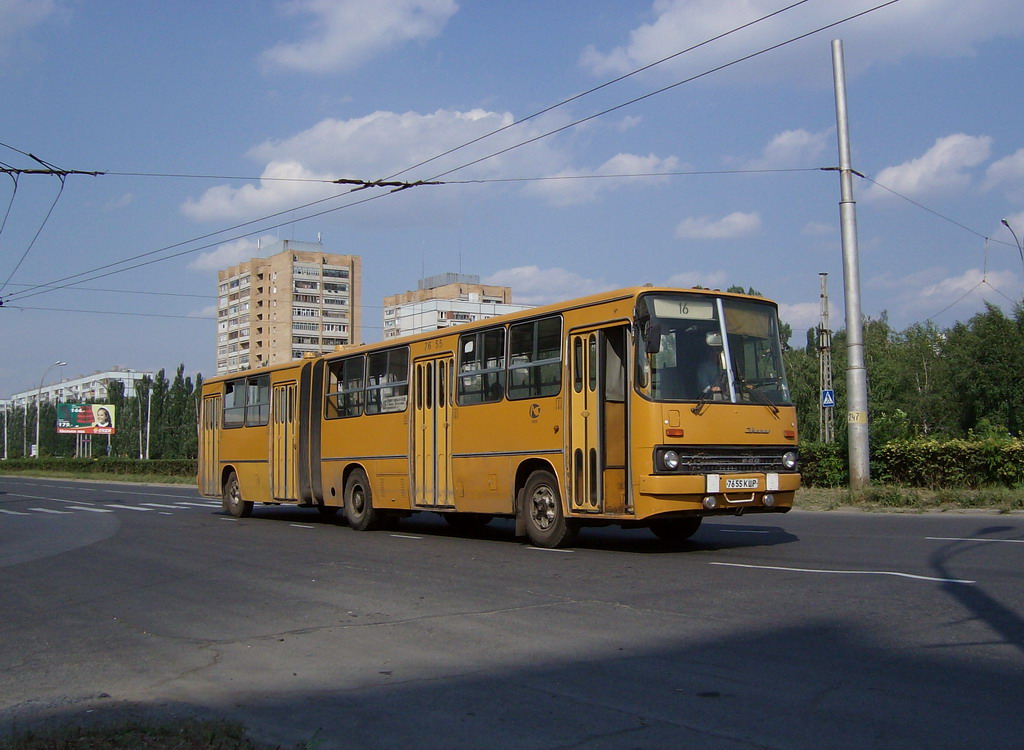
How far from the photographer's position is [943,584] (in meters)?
9.02

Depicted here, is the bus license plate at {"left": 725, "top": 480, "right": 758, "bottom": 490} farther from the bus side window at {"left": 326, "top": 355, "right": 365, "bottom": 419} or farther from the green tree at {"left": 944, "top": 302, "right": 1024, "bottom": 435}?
the green tree at {"left": 944, "top": 302, "right": 1024, "bottom": 435}

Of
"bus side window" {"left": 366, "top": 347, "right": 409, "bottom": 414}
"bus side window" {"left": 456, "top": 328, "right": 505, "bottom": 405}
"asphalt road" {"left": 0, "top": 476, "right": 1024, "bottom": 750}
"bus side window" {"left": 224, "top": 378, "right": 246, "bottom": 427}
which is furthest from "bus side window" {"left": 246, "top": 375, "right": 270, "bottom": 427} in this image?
"asphalt road" {"left": 0, "top": 476, "right": 1024, "bottom": 750}

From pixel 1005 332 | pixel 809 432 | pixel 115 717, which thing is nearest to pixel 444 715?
pixel 115 717

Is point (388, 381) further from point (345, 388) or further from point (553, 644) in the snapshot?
point (553, 644)

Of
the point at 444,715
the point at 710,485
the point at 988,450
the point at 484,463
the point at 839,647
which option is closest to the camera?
the point at 444,715

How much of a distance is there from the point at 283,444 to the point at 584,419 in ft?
34.0

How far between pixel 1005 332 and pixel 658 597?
47397mm

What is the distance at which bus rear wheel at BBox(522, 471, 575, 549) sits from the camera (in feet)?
44.2

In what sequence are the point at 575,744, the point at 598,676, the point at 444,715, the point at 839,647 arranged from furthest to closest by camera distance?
the point at 839,647 < the point at 598,676 < the point at 444,715 < the point at 575,744

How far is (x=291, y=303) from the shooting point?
138500 mm

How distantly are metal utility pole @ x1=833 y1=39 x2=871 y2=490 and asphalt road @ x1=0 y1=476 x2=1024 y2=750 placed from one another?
8.08 m

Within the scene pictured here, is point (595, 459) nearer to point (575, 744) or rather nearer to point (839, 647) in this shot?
point (839, 647)

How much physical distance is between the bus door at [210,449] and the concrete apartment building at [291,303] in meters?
115

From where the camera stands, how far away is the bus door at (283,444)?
21141mm
